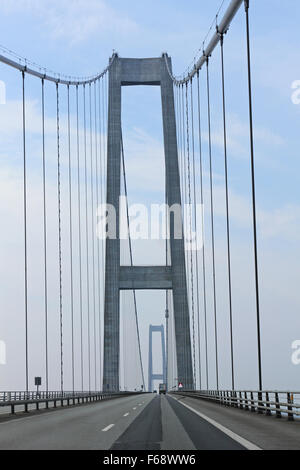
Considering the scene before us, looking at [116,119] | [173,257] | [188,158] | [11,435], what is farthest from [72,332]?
[11,435]

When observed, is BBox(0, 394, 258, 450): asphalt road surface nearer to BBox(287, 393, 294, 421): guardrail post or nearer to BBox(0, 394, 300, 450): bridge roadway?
BBox(0, 394, 300, 450): bridge roadway

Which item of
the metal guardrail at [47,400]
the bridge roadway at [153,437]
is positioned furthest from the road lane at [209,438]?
the metal guardrail at [47,400]

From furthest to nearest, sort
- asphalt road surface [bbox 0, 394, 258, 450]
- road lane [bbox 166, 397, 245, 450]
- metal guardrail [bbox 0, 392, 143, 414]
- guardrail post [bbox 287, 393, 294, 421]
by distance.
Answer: metal guardrail [bbox 0, 392, 143, 414], guardrail post [bbox 287, 393, 294, 421], asphalt road surface [bbox 0, 394, 258, 450], road lane [bbox 166, 397, 245, 450]

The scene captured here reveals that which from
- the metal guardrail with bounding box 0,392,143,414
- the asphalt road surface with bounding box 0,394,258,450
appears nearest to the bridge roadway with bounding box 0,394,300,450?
the asphalt road surface with bounding box 0,394,258,450

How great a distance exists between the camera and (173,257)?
59.3 metres

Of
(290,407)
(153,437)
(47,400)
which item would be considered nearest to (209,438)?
(153,437)

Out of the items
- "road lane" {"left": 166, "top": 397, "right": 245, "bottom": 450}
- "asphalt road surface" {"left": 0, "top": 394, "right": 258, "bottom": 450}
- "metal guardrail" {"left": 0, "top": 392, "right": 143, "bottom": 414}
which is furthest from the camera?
"metal guardrail" {"left": 0, "top": 392, "right": 143, "bottom": 414}

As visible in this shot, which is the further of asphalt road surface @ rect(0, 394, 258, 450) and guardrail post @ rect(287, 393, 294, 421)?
guardrail post @ rect(287, 393, 294, 421)

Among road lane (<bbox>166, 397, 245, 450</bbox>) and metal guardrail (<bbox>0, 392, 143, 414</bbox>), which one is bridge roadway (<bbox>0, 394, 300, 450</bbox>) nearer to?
road lane (<bbox>166, 397, 245, 450</bbox>)

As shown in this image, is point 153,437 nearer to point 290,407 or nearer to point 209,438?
point 209,438
